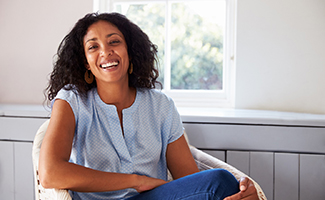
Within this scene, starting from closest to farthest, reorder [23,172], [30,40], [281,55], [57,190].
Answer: [57,190] → [23,172] → [281,55] → [30,40]

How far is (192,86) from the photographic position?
6.80 feet

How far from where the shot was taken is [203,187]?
97cm

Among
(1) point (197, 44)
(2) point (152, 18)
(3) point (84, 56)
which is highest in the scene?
(2) point (152, 18)

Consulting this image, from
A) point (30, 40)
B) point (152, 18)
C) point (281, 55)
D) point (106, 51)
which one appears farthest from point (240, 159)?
point (30, 40)

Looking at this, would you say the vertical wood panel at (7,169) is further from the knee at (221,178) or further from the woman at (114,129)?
the knee at (221,178)

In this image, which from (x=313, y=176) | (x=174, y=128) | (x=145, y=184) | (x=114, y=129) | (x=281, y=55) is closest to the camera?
(x=145, y=184)

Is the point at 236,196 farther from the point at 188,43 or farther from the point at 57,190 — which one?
the point at 188,43

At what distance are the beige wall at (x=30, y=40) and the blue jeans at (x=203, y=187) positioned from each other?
1356 millimetres

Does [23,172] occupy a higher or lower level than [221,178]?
lower

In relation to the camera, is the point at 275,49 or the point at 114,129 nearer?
the point at 114,129

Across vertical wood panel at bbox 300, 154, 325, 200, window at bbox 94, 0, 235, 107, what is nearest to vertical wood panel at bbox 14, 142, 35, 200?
window at bbox 94, 0, 235, 107

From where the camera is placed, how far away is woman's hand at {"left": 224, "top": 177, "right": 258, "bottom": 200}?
3.21 feet

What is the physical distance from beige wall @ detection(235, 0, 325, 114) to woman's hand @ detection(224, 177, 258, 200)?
34.9 inches

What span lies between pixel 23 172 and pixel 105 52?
89 centimetres
